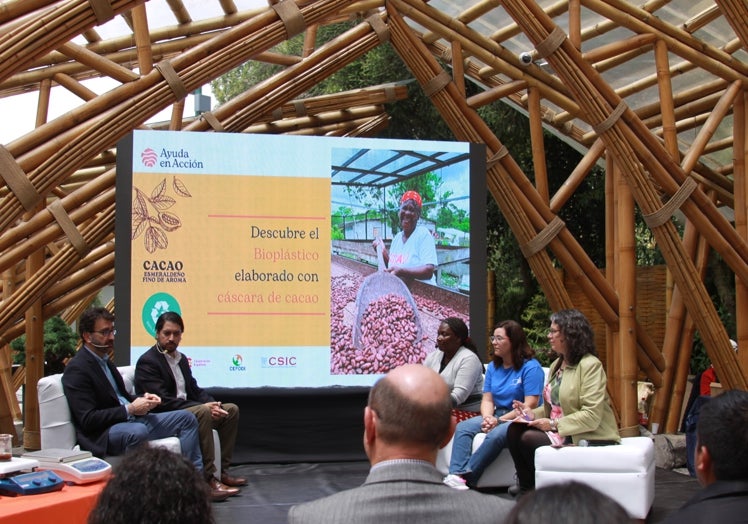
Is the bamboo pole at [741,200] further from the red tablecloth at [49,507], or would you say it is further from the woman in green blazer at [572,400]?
the red tablecloth at [49,507]

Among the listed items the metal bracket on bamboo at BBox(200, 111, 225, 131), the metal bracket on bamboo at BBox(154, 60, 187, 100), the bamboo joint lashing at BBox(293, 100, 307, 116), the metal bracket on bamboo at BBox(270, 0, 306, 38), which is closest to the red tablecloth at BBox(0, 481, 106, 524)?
the metal bracket on bamboo at BBox(154, 60, 187, 100)

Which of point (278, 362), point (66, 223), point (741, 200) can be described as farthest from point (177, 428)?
point (741, 200)

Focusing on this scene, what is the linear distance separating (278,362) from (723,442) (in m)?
4.79

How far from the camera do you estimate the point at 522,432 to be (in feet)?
16.0

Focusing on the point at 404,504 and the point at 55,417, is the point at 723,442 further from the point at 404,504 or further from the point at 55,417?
the point at 55,417

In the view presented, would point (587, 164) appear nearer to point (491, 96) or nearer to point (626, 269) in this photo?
point (491, 96)

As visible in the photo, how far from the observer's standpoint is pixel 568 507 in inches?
44.4

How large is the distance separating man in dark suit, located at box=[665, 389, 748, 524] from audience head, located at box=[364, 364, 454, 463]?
0.64 meters

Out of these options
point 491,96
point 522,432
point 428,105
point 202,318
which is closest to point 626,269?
point 491,96

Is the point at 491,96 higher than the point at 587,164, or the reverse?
the point at 491,96

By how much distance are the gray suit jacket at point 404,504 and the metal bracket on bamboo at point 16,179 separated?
451cm

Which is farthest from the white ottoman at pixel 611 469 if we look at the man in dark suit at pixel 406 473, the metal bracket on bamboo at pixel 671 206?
the man in dark suit at pixel 406 473

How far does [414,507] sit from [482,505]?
138mm

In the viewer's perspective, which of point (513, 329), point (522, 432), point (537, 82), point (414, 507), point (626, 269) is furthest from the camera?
point (537, 82)
